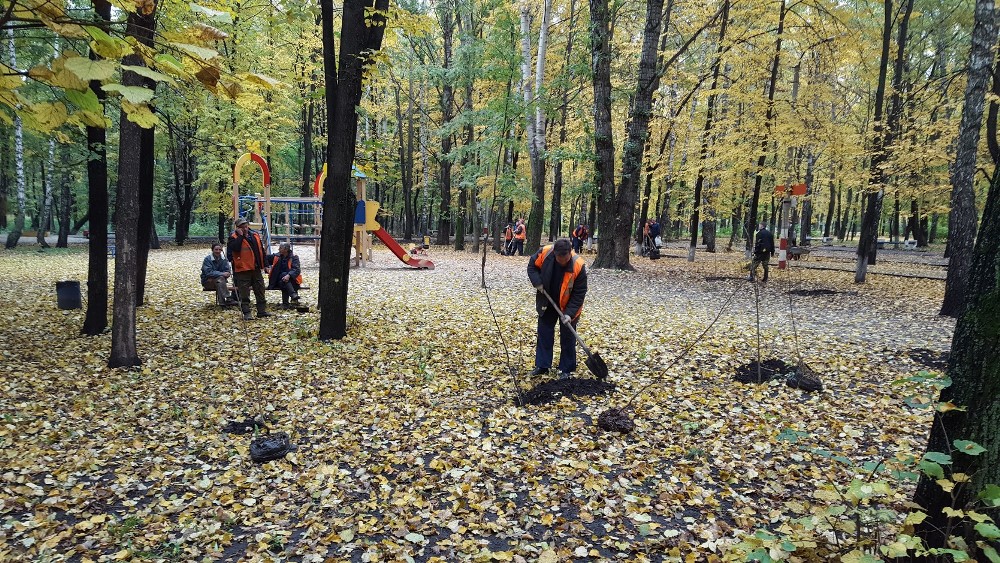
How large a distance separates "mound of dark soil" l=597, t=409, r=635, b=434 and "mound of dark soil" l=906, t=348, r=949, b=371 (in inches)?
175

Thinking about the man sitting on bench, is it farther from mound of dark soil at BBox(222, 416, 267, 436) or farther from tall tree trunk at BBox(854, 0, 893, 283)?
tall tree trunk at BBox(854, 0, 893, 283)

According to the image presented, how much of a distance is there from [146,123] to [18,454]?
13.3 feet

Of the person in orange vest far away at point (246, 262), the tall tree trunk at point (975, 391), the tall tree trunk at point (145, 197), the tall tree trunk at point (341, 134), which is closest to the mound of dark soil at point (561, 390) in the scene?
the tall tree trunk at point (975, 391)

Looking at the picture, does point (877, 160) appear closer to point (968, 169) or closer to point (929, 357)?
point (968, 169)

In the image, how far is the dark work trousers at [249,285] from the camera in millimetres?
8828

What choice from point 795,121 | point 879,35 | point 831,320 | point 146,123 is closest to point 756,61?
point 795,121

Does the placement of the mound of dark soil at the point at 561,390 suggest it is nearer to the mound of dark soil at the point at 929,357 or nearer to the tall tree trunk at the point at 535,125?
the mound of dark soil at the point at 929,357

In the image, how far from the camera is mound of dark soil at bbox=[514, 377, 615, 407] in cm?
545

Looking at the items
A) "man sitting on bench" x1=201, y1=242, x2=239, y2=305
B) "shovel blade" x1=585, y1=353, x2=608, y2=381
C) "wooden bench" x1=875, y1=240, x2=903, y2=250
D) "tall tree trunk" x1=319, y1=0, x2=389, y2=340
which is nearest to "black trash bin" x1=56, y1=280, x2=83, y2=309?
"man sitting on bench" x1=201, y1=242, x2=239, y2=305

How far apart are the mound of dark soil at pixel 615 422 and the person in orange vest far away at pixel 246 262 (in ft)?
21.7

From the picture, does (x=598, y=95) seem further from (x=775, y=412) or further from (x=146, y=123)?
(x=146, y=123)

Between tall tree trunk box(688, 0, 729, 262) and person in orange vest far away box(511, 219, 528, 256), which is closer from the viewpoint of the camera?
tall tree trunk box(688, 0, 729, 262)

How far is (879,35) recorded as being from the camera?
1605 centimetres

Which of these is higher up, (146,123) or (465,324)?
(146,123)
